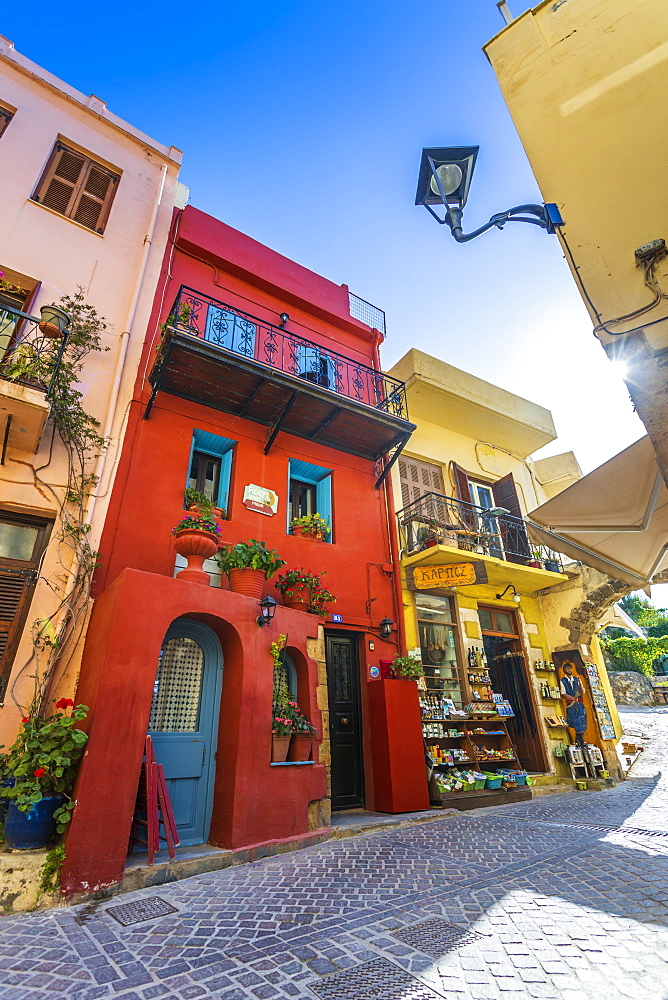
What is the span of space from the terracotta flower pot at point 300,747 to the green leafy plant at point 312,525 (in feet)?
11.3

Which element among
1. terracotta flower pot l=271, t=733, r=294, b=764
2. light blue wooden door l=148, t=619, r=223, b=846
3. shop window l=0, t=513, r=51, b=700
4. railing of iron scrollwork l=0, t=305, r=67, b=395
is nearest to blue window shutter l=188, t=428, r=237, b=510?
railing of iron scrollwork l=0, t=305, r=67, b=395

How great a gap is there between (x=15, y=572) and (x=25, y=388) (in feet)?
7.14

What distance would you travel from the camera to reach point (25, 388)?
5.71m

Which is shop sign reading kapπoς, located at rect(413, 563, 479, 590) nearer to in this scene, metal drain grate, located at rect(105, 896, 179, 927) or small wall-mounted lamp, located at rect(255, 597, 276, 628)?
small wall-mounted lamp, located at rect(255, 597, 276, 628)

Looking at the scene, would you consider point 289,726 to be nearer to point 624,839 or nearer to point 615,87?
point 624,839

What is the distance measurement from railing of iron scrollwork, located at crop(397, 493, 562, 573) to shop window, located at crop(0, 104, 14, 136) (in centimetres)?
979

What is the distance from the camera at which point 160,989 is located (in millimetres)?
2633

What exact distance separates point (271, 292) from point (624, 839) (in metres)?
10.4

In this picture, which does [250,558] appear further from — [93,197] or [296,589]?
[93,197]

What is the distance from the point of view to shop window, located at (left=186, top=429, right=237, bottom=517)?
317 inches

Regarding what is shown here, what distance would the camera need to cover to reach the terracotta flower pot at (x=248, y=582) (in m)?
6.32

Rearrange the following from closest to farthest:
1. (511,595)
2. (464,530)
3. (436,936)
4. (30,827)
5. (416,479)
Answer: (436,936) → (30,827) → (464,530) → (416,479) → (511,595)

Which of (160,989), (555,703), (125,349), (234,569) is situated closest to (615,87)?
(234,569)

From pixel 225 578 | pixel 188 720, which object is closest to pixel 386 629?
pixel 225 578
